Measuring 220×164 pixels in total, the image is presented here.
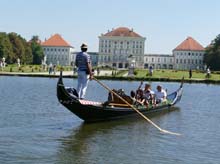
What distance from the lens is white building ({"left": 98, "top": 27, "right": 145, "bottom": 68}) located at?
187875mm

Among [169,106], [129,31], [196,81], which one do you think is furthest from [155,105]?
[129,31]

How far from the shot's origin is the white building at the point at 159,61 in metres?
187

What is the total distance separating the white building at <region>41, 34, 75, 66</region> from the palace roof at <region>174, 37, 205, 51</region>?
41.0 metres

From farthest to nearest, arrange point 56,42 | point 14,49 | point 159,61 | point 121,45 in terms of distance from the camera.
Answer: point 56,42 < point 121,45 < point 159,61 < point 14,49

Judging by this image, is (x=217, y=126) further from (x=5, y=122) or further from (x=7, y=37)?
(x=7, y=37)

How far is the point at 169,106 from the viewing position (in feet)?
84.7

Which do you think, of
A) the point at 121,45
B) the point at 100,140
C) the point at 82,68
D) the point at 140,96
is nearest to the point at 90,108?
the point at 82,68

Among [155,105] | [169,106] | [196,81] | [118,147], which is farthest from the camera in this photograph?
[196,81]

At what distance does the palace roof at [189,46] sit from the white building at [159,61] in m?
4.87

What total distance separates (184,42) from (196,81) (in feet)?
449

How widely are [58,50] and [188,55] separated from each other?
4960cm

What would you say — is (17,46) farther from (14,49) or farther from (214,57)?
(214,57)

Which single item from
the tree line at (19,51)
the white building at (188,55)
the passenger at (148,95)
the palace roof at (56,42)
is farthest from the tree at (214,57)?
the passenger at (148,95)

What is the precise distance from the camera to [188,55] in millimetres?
189250
